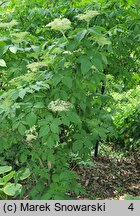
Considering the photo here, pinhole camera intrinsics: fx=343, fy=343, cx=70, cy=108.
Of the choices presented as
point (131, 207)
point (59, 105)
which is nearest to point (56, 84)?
point (59, 105)

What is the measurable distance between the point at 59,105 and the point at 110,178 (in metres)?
2.30

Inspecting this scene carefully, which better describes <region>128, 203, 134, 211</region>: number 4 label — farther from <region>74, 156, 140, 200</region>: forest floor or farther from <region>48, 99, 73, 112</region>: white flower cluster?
<region>74, 156, 140, 200</region>: forest floor

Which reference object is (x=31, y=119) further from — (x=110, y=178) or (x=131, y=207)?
(x=110, y=178)

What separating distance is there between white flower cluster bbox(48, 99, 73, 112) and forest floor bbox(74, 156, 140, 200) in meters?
1.61

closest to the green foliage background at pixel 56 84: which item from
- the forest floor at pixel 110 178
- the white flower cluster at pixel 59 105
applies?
the white flower cluster at pixel 59 105

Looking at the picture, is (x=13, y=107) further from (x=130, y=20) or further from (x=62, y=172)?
(x=130, y=20)

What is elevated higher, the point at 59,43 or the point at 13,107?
the point at 59,43

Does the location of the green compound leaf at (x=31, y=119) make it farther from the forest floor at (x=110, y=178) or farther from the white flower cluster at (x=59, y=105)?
the forest floor at (x=110, y=178)

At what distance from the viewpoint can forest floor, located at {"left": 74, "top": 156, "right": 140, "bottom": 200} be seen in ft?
12.3

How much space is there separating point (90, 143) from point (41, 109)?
45 cm

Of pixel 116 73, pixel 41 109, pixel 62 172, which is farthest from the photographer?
pixel 116 73

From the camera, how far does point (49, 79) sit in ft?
7.54

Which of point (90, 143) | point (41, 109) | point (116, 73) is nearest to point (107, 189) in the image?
point (116, 73)

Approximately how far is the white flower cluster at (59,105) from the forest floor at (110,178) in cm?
161
